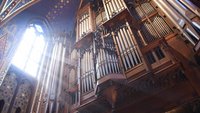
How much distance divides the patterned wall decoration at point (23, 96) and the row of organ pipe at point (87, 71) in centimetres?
192

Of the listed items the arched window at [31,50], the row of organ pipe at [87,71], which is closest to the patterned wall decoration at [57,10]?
the arched window at [31,50]

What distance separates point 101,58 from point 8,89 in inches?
108

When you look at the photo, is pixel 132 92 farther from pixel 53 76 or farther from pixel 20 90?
pixel 20 90

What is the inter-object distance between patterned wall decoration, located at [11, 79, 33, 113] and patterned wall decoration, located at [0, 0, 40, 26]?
190cm

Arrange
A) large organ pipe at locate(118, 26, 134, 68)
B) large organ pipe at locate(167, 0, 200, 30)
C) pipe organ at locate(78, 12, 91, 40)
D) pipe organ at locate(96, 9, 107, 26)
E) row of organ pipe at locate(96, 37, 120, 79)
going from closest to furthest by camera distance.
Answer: large organ pipe at locate(167, 0, 200, 30)
row of organ pipe at locate(96, 37, 120, 79)
large organ pipe at locate(118, 26, 134, 68)
pipe organ at locate(78, 12, 91, 40)
pipe organ at locate(96, 9, 107, 26)

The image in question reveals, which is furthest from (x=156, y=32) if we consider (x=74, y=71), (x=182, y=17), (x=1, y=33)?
(x=1, y=33)

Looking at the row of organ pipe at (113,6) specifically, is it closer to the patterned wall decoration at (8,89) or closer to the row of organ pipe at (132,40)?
the row of organ pipe at (132,40)

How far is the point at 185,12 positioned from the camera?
3.98 m

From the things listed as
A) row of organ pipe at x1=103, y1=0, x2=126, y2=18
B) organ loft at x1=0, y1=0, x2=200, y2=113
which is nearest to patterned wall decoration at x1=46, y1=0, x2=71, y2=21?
organ loft at x1=0, y1=0, x2=200, y2=113

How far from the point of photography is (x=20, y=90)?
5.93 m

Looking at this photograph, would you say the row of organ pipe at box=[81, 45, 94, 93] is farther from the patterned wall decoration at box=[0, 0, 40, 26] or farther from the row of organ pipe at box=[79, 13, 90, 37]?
the patterned wall decoration at box=[0, 0, 40, 26]

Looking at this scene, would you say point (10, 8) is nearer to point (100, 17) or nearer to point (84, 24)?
point (84, 24)

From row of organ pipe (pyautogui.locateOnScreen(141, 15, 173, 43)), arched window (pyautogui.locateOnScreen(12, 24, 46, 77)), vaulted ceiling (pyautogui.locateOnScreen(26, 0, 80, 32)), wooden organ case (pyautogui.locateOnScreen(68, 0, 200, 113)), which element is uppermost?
vaulted ceiling (pyautogui.locateOnScreen(26, 0, 80, 32))

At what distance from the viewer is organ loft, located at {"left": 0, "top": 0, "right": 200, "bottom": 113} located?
12.7 feet
